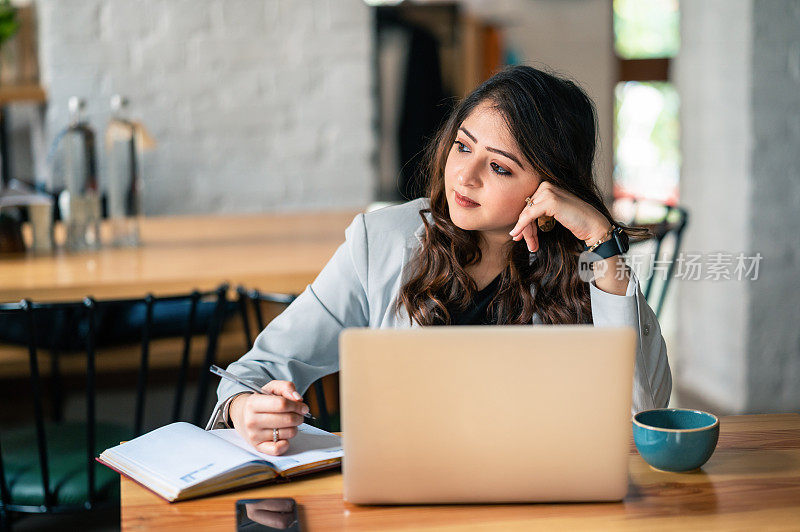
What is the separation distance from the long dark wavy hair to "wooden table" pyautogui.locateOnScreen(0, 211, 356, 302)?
674 mm

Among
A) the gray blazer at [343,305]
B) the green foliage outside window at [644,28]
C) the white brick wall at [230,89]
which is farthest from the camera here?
the green foliage outside window at [644,28]

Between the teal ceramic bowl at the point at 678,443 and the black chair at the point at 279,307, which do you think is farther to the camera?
the black chair at the point at 279,307

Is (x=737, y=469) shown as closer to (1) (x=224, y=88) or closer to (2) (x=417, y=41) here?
(1) (x=224, y=88)

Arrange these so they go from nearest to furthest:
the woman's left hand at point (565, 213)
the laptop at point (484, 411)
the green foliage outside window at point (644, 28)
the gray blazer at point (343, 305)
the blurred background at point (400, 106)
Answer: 1. the laptop at point (484, 411)
2. the woman's left hand at point (565, 213)
3. the gray blazer at point (343, 305)
4. the blurred background at point (400, 106)
5. the green foliage outside window at point (644, 28)

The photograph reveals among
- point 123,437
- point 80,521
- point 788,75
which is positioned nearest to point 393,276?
Result: point 123,437

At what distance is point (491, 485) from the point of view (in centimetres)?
83

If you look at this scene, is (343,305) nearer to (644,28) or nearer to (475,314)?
(475,314)

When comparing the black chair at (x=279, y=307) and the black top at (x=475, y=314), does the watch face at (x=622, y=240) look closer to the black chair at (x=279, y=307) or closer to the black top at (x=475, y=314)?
the black top at (x=475, y=314)

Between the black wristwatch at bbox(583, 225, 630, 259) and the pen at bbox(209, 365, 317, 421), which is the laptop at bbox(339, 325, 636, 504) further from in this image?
the black wristwatch at bbox(583, 225, 630, 259)

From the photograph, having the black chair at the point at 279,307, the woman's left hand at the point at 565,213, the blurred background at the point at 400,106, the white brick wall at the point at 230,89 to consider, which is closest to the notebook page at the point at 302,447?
the black chair at the point at 279,307

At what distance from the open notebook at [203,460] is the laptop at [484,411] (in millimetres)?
131

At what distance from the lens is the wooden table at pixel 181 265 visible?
6.19 feet

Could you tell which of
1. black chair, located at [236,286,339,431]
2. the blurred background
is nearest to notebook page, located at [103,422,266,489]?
black chair, located at [236,286,339,431]

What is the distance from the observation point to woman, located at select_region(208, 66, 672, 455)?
122cm
